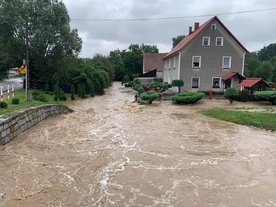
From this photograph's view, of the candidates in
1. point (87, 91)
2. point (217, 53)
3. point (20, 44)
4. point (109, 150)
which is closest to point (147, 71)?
point (87, 91)

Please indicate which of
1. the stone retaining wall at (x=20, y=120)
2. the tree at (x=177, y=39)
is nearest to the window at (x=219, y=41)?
the stone retaining wall at (x=20, y=120)

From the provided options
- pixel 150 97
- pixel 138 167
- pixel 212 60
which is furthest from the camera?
pixel 212 60

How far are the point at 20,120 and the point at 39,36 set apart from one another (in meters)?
18.2

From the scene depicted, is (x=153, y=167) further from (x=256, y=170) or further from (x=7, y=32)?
(x=7, y=32)

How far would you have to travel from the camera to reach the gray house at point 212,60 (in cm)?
2797

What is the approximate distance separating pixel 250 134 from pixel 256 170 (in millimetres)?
4863

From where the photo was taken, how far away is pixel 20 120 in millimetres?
10703

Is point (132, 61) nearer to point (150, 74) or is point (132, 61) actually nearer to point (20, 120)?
point (150, 74)

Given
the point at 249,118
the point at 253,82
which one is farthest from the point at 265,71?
the point at 249,118

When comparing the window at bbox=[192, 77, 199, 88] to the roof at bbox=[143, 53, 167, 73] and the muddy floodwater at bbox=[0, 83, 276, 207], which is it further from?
the roof at bbox=[143, 53, 167, 73]

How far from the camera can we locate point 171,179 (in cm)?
645

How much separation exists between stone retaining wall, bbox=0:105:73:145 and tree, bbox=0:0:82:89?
14.6 meters

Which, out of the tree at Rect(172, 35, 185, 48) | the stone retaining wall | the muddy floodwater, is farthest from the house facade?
the muddy floodwater

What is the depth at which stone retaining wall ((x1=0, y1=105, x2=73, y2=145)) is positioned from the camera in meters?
9.13
